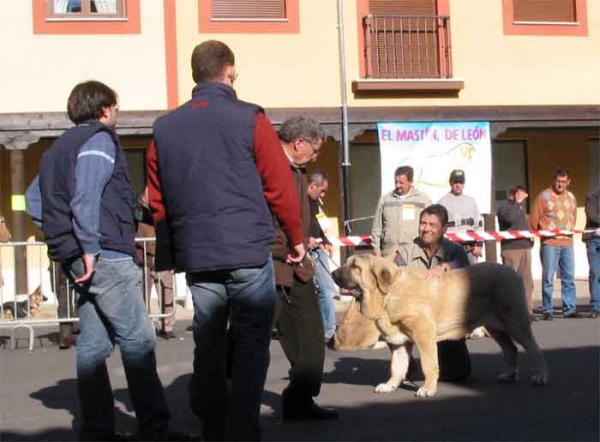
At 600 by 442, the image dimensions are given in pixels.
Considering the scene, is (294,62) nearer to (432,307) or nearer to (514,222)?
(514,222)

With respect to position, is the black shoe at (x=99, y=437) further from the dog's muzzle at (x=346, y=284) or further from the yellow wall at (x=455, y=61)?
the yellow wall at (x=455, y=61)

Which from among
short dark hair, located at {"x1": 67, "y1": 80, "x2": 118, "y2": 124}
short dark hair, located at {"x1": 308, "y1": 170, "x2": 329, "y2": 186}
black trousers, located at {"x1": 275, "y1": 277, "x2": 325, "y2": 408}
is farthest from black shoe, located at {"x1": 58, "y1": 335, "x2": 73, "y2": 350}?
short dark hair, located at {"x1": 67, "y1": 80, "x2": 118, "y2": 124}

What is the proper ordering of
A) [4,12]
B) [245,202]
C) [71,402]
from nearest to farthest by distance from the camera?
[245,202] < [71,402] < [4,12]

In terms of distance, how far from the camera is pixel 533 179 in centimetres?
2241

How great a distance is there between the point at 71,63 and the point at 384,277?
1275 cm

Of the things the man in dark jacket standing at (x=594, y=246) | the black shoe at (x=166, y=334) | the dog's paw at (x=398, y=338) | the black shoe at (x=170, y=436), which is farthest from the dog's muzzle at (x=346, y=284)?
the man in dark jacket standing at (x=594, y=246)

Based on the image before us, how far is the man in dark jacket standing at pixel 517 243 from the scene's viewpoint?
47.9ft

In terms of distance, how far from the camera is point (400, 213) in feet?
37.0

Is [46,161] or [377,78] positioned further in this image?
[377,78]

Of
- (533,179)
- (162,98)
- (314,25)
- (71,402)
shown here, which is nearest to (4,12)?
(162,98)

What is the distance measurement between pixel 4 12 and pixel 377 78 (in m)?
6.70

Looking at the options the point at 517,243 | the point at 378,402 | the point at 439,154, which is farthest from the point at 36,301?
the point at 439,154

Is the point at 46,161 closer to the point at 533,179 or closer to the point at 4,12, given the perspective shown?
the point at 4,12

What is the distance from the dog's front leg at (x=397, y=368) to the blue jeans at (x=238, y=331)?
2567 mm
